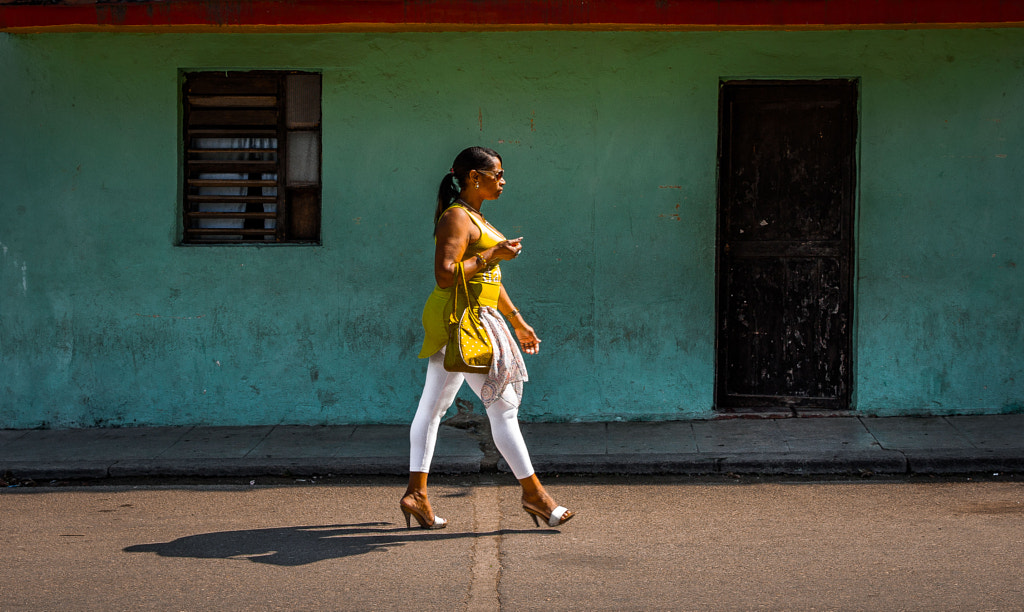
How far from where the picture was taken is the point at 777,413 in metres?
7.84

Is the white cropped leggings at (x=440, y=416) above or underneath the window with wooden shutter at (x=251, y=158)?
underneath

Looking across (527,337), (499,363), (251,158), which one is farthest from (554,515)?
(251,158)

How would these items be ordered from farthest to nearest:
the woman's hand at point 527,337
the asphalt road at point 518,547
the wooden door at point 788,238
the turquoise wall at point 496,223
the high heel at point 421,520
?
the wooden door at point 788,238, the turquoise wall at point 496,223, the woman's hand at point 527,337, the high heel at point 421,520, the asphalt road at point 518,547

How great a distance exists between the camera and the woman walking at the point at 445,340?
4941mm

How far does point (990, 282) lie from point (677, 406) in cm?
250

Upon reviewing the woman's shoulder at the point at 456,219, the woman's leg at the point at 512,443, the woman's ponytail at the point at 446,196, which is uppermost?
the woman's ponytail at the point at 446,196

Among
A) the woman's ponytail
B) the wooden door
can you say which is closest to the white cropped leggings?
the woman's ponytail

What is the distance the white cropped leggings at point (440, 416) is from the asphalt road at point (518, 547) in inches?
14.6

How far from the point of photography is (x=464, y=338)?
4.94 meters

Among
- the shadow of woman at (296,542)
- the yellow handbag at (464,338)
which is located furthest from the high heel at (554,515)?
the yellow handbag at (464,338)

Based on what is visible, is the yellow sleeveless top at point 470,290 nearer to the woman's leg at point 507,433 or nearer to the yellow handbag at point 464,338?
the yellow handbag at point 464,338
